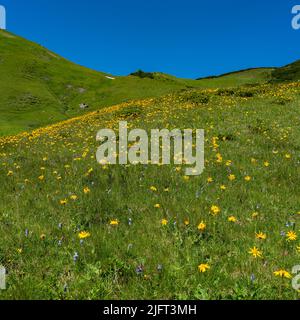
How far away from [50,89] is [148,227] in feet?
207

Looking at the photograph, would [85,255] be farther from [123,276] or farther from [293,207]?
[293,207]

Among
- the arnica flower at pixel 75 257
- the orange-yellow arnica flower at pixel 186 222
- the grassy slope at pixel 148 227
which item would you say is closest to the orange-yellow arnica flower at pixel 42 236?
the grassy slope at pixel 148 227

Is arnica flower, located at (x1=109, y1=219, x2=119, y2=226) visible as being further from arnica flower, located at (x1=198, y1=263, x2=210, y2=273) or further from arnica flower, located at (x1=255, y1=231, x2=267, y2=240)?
arnica flower, located at (x1=255, y1=231, x2=267, y2=240)

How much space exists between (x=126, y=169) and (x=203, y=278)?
6351 millimetres

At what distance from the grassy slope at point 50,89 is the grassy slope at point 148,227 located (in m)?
29.2

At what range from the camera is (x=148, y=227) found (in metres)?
6.86

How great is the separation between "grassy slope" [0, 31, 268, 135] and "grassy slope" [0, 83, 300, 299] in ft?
95.9

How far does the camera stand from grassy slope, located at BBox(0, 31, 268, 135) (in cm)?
4813

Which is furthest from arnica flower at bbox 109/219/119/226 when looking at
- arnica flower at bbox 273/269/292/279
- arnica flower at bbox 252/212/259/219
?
arnica flower at bbox 273/269/292/279

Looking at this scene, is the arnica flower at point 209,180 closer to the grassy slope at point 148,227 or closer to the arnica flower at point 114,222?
the grassy slope at point 148,227

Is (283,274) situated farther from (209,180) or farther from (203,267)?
(209,180)

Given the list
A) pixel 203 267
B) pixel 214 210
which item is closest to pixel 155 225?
pixel 214 210
